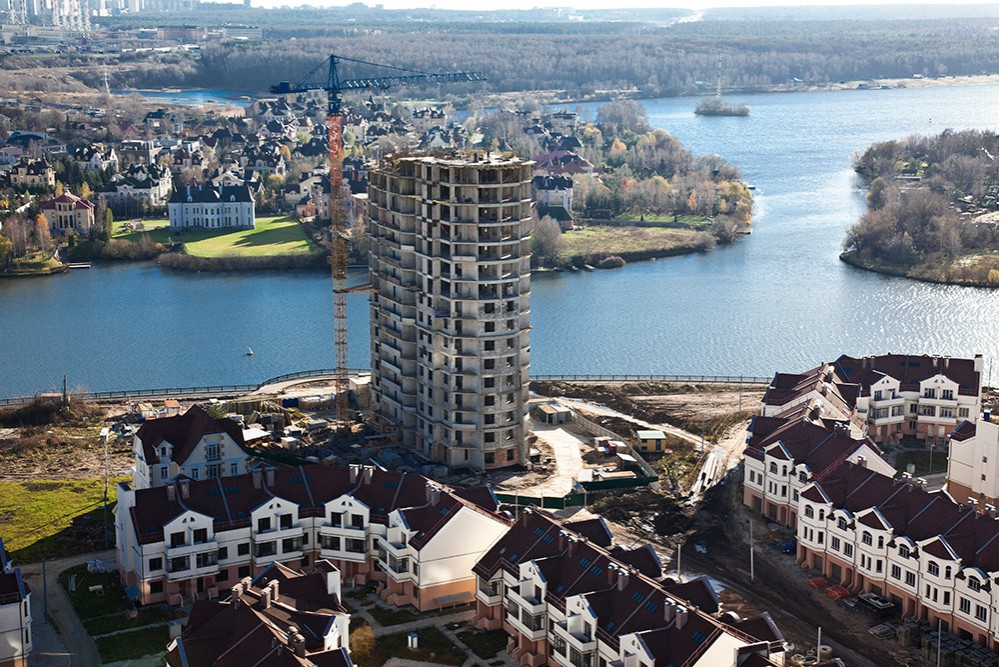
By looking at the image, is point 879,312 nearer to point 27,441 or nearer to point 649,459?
point 649,459

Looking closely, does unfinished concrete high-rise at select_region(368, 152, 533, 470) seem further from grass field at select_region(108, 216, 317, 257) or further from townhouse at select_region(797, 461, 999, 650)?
grass field at select_region(108, 216, 317, 257)

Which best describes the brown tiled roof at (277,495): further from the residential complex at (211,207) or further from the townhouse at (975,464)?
the residential complex at (211,207)

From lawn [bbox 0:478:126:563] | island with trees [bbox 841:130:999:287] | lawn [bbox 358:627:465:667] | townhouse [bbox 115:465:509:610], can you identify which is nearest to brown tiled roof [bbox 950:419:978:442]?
townhouse [bbox 115:465:509:610]

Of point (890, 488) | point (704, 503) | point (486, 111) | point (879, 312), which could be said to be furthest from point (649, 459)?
point (486, 111)

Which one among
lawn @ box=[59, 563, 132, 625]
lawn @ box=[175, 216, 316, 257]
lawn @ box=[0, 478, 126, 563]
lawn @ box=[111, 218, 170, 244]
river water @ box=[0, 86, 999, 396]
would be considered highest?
lawn @ box=[111, 218, 170, 244]

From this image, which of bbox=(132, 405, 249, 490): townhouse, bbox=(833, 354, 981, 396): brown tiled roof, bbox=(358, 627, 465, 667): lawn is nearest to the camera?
bbox=(358, 627, 465, 667): lawn

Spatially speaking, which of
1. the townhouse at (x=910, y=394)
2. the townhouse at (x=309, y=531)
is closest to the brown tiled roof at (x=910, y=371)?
the townhouse at (x=910, y=394)

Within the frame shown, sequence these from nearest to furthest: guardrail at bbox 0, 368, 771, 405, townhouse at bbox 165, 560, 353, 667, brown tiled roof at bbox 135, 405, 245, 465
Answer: townhouse at bbox 165, 560, 353, 667, brown tiled roof at bbox 135, 405, 245, 465, guardrail at bbox 0, 368, 771, 405
